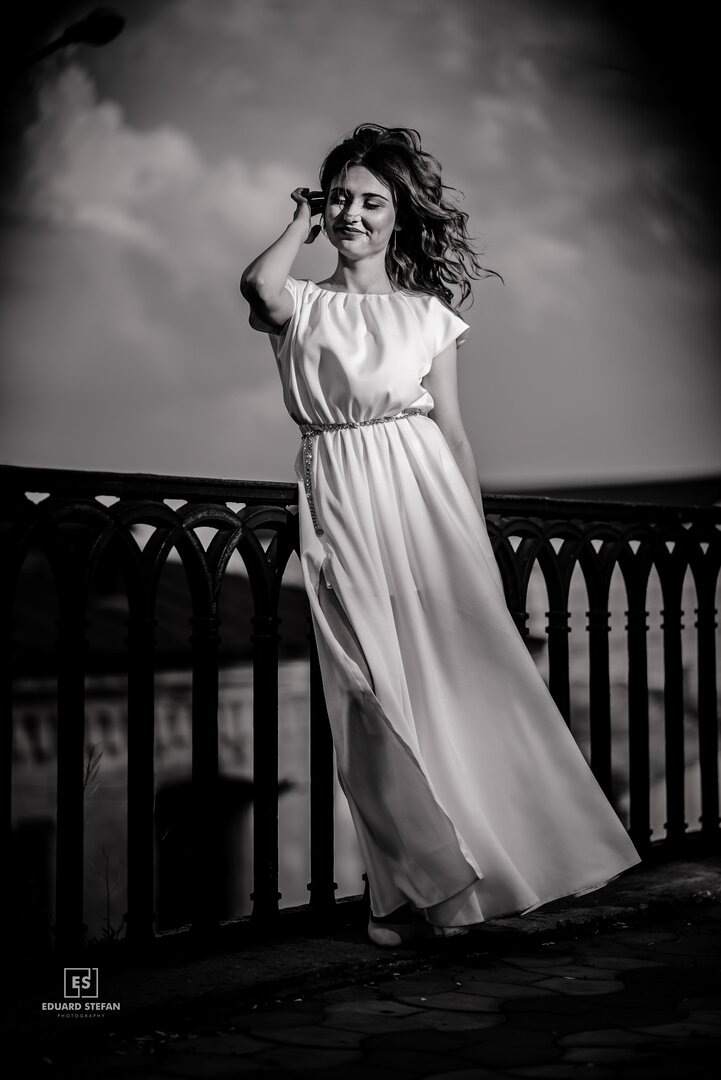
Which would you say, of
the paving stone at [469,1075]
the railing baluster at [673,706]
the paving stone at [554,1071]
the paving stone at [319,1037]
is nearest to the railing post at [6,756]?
the paving stone at [319,1037]

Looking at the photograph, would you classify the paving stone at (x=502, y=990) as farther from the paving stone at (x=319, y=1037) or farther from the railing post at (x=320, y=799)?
the railing post at (x=320, y=799)

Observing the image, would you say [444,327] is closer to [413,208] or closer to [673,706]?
[413,208]

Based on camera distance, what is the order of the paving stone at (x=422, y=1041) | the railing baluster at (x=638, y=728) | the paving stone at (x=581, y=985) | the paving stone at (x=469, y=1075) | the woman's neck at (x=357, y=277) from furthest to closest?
the railing baluster at (x=638, y=728)
the woman's neck at (x=357, y=277)
the paving stone at (x=581, y=985)
the paving stone at (x=422, y=1041)
the paving stone at (x=469, y=1075)

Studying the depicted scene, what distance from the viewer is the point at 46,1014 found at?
199 cm

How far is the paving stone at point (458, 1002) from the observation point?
2107 millimetres

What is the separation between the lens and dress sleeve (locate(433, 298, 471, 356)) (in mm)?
2578

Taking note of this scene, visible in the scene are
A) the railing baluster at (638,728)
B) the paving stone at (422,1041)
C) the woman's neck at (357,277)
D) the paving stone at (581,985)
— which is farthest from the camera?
the railing baluster at (638,728)

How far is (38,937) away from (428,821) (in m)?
0.86

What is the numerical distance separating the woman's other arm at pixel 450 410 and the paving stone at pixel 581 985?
885mm

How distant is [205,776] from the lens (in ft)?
8.23

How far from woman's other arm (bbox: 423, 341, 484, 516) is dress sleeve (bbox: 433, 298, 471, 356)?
0.02 metres

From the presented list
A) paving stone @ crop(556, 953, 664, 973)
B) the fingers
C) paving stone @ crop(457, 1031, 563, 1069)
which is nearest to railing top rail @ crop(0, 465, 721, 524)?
the fingers

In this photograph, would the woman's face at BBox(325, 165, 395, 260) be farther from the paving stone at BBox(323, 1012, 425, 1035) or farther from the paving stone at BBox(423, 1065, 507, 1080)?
the paving stone at BBox(423, 1065, 507, 1080)

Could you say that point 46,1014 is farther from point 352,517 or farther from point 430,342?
point 430,342
